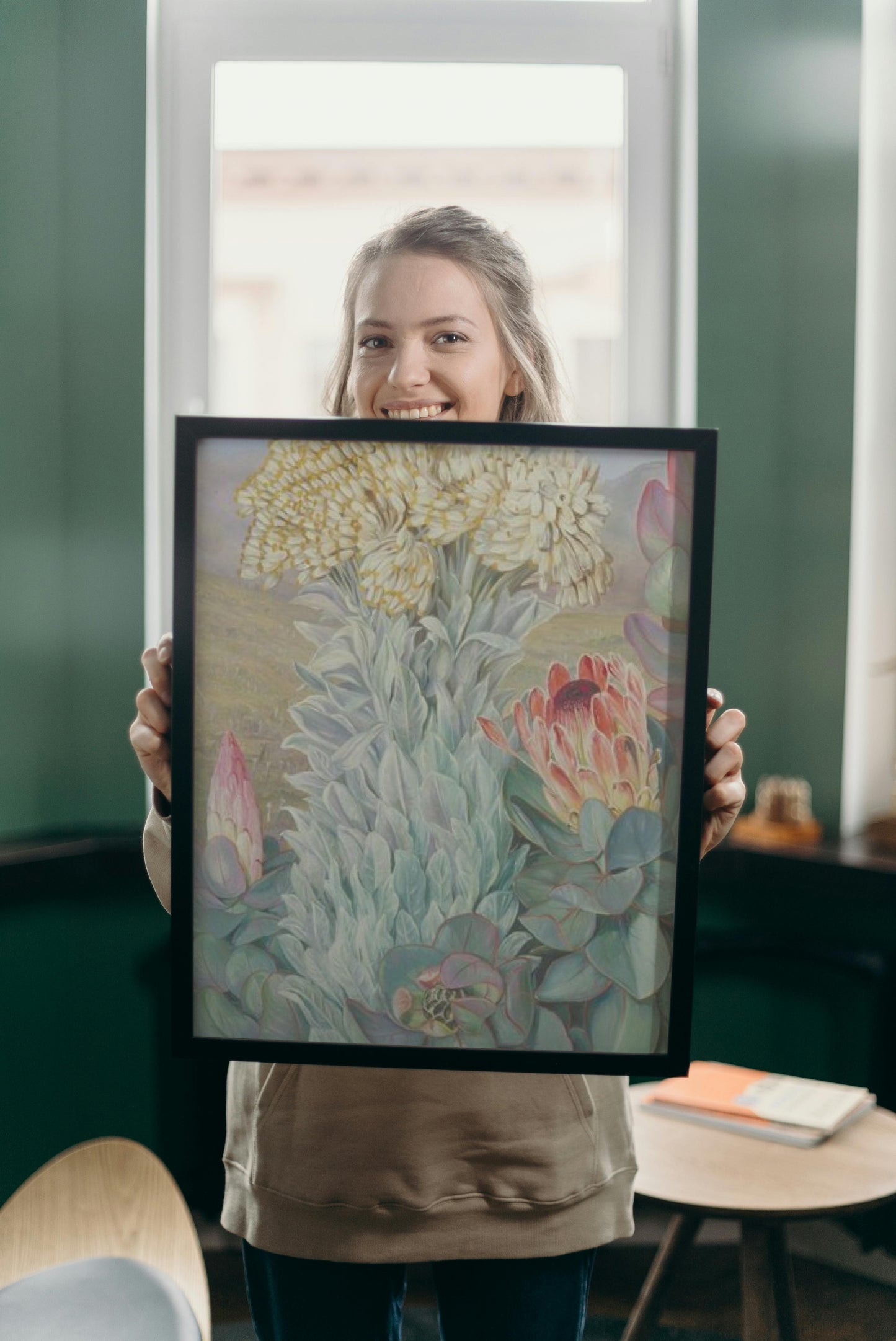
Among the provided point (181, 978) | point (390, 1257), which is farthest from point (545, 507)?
point (390, 1257)

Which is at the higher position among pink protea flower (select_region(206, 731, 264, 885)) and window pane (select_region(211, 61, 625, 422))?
window pane (select_region(211, 61, 625, 422))

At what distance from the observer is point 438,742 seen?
34.8 inches

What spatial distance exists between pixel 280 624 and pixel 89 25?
6.53 feet

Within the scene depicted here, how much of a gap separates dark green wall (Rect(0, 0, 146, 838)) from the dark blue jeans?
1.51 meters

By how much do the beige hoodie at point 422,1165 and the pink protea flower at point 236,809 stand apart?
11 cm

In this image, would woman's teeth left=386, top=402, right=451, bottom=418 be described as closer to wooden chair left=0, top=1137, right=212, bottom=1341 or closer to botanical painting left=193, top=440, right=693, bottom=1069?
botanical painting left=193, top=440, right=693, bottom=1069

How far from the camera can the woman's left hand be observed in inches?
35.8

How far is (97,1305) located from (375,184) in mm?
2176

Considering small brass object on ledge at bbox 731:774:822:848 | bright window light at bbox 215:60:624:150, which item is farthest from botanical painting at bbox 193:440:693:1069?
bright window light at bbox 215:60:624:150

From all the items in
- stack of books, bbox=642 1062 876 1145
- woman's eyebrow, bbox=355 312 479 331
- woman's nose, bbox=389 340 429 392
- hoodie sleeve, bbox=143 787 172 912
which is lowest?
stack of books, bbox=642 1062 876 1145

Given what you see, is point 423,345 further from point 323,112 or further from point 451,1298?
point 323,112

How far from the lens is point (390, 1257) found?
0.95 metres

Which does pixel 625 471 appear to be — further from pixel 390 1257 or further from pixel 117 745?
pixel 117 745

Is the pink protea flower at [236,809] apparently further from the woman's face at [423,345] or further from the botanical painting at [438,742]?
the woman's face at [423,345]
